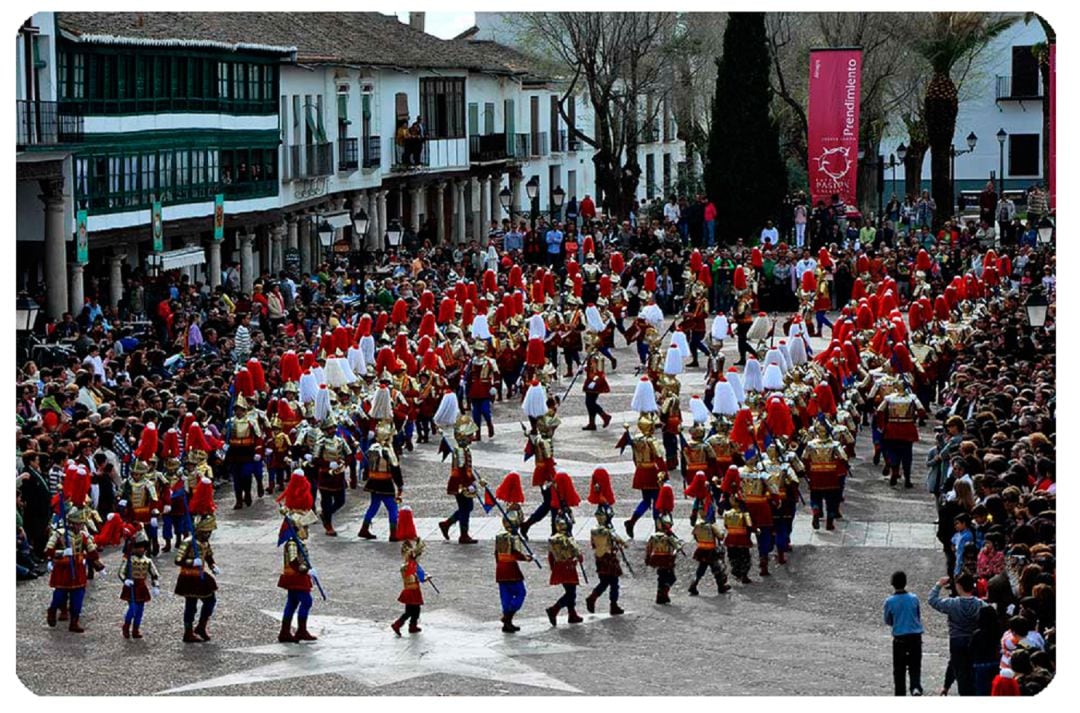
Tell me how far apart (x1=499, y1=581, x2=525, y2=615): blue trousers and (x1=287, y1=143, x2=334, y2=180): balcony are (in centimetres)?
3304

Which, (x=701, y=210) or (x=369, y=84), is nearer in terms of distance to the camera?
(x=701, y=210)

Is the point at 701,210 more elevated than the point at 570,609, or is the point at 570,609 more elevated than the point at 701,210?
the point at 701,210

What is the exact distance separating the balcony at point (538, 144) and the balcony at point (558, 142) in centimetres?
66

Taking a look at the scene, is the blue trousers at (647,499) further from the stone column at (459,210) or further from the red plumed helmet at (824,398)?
the stone column at (459,210)

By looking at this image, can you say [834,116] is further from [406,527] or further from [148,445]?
[406,527]

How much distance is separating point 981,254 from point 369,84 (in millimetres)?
19782

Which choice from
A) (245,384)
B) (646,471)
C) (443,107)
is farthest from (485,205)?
(646,471)

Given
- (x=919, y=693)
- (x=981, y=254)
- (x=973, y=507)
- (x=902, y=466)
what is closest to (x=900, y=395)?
(x=902, y=466)

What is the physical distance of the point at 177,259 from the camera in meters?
42.0

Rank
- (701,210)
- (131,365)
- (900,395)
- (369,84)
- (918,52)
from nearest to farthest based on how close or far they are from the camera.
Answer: (900,395)
(131,365)
(701,210)
(369,84)
(918,52)

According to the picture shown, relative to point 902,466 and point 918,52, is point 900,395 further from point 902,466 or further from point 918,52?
point 918,52

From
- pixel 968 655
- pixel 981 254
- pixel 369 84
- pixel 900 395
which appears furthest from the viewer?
pixel 369 84

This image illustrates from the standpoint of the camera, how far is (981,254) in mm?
46688

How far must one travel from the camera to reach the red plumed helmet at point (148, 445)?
933 inches
